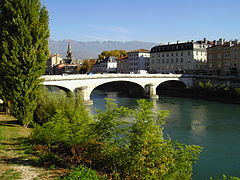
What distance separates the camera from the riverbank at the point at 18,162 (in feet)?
31.6

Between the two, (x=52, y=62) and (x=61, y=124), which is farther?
(x=52, y=62)

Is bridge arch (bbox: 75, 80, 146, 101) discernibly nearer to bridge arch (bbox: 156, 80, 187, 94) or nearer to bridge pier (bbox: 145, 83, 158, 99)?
bridge pier (bbox: 145, 83, 158, 99)

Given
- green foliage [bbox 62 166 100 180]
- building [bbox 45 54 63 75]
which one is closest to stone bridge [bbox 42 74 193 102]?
green foliage [bbox 62 166 100 180]

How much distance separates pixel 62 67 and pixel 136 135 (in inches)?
4287

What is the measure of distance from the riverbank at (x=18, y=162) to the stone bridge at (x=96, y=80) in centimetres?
1549

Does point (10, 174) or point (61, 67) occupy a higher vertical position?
point (61, 67)

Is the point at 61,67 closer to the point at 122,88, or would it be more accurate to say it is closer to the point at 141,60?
the point at 141,60

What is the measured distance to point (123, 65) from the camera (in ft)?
293

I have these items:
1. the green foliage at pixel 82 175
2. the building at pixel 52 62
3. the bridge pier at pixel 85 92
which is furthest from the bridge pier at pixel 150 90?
the building at pixel 52 62

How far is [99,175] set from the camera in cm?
1012

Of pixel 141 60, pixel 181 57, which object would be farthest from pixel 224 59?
pixel 141 60

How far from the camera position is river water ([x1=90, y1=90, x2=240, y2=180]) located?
51.8 feet

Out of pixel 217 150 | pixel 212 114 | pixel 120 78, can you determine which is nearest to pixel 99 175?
pixel 217 150

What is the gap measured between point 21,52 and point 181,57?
54.7m
